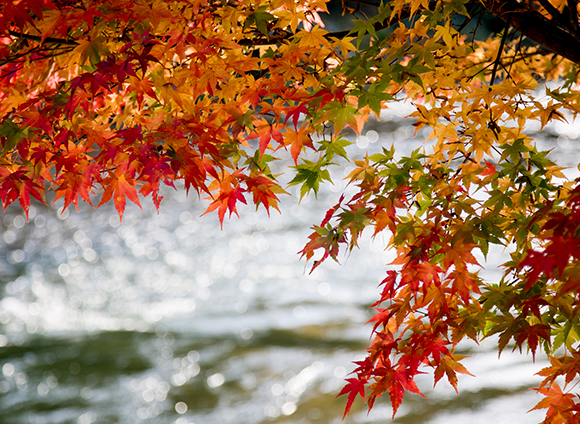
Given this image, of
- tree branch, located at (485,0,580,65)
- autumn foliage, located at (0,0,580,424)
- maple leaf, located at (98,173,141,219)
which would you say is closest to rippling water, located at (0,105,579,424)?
autumn foliage, located at (0,0,580,424)

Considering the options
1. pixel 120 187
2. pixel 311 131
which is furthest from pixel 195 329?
pixel 311 131

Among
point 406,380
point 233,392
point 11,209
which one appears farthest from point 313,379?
point 11,209

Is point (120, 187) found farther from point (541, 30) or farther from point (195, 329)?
point (195, 329)

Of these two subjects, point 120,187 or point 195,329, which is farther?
point 195,329

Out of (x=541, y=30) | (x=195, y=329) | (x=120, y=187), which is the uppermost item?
(x=541, y=30)

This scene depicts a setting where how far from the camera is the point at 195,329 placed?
4.57 meters

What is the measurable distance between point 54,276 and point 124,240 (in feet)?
3.70

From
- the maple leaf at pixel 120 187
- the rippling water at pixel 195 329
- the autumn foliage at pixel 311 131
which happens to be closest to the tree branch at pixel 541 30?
the autumn foliage at pixel 311 131

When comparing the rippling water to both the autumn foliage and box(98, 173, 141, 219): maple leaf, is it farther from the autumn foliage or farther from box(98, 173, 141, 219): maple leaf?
box(98, 173, 141, 219): maple leaf

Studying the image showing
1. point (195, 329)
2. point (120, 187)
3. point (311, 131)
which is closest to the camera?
point (311, 131)

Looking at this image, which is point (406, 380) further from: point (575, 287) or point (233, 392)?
point (233, 392)

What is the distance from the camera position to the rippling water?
11.5 ft

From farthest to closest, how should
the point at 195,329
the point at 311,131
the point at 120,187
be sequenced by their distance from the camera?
the point at 195,329 → the point at 120,187 → the point at 311,131

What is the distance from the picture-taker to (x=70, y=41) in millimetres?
1557
